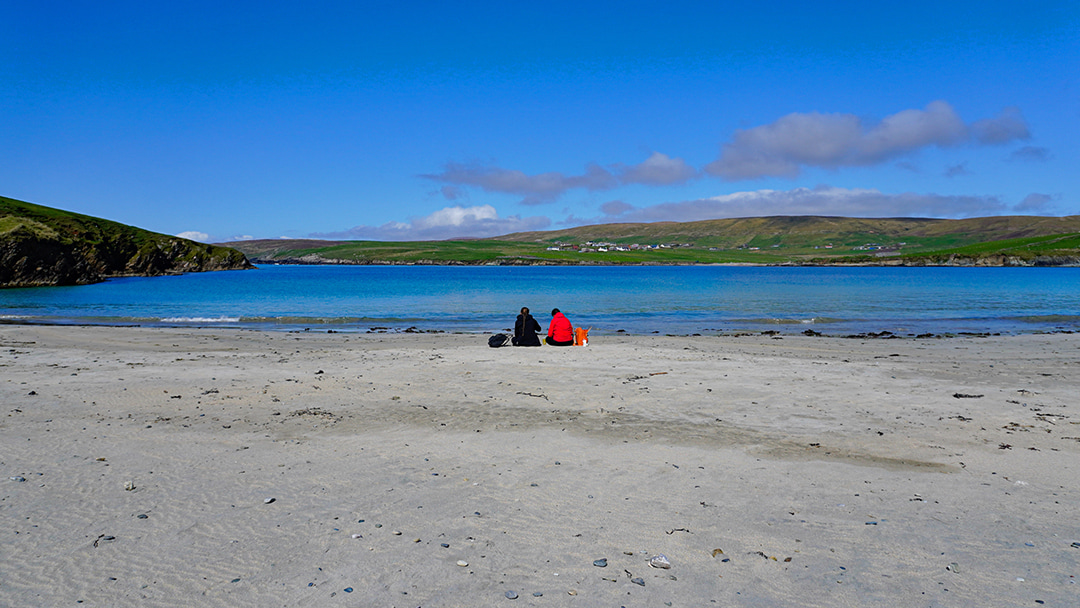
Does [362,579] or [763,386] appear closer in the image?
[362,579]

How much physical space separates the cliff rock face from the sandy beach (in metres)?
67.6

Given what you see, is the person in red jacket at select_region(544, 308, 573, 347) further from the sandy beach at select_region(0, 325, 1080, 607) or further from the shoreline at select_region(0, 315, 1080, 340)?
the shoreline at select_region(0, 315, 1080, 340)

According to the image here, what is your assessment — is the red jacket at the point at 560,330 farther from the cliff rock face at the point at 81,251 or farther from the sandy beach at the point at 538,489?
the cliff rock face at the point at 81,251

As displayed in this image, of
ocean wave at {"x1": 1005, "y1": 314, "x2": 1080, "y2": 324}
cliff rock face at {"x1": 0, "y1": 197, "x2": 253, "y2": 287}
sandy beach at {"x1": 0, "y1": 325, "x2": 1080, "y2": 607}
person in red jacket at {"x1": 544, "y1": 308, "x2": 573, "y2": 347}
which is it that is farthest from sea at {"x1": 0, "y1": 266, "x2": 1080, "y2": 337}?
sandy beach at {"x1": 0, "y1": 325, "x2": 1080, "y2": 607}

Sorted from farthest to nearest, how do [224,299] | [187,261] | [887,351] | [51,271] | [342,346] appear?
[187,261] → [51,271] → [224,299] → [342,346] → [887,351]

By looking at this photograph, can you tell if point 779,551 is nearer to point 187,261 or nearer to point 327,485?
point 327,485

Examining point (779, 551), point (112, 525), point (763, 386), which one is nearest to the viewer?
point (779, 551)

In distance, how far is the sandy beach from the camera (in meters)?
5.36

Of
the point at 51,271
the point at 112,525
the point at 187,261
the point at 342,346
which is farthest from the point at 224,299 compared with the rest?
the point at 187,261

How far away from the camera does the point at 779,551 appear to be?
593 centimetres

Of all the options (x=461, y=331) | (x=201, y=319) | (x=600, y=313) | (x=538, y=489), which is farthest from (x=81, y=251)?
(x=538, y=489)

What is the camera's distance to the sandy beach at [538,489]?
5.36 m

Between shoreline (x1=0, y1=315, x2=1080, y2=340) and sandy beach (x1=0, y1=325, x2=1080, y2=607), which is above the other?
sandy beach (x1=0, y1=325, x2=1080, y2=607)

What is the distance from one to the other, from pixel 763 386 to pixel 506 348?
8774 mm
